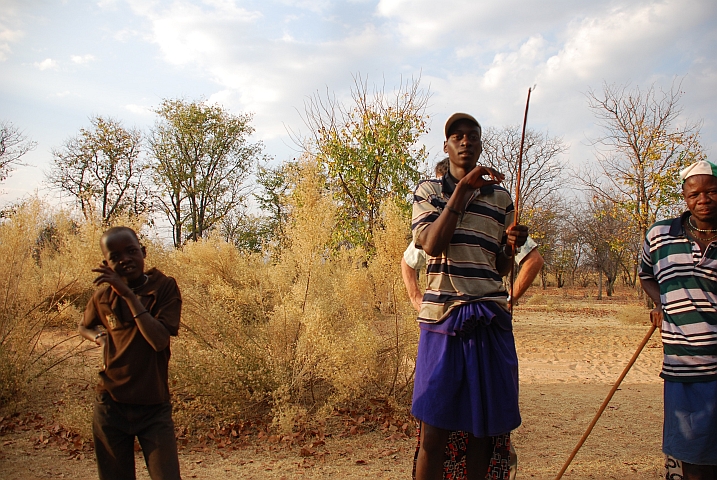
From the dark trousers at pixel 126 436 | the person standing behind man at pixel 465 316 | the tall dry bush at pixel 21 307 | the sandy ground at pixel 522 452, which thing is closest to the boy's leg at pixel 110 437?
the dark trousers at pixel 126 436

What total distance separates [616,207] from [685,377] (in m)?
13.5

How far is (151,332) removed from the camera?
2.20 meters

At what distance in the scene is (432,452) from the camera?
2.00 metres

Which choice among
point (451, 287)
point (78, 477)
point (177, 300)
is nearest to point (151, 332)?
point (177, 300)

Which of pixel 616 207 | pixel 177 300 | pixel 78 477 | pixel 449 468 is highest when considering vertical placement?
pixel 616 207

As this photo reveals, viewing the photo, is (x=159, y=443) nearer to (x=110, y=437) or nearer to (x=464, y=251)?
(x=110, y=437)

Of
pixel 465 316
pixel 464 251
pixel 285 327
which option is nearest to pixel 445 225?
pixel 464 251

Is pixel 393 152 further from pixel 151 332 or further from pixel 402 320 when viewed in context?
pixel 151 332

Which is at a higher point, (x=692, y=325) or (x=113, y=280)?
(x=113, y=280)

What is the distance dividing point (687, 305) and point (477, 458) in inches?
47.7

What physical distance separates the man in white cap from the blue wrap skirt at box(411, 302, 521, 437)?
2.93 feet

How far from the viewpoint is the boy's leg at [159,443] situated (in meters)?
2.16

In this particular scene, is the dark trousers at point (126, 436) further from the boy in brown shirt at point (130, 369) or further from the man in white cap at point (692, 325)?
the man in white cap at point (692, 325)

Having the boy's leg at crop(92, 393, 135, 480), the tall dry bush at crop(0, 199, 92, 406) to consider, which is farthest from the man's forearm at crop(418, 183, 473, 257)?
the tall dry bush at crop(0, 199, 92, 406)
